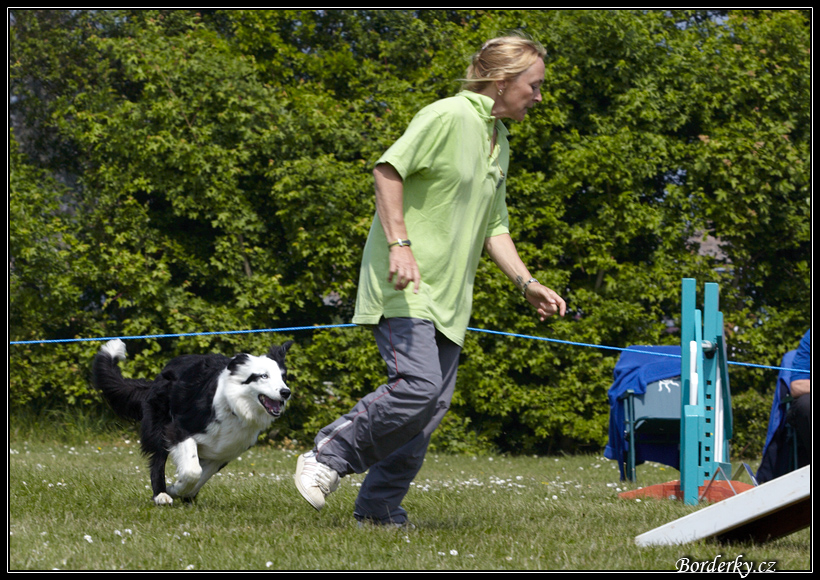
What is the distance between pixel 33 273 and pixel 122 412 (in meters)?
4.04

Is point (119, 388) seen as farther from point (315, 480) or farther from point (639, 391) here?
point (639, 391)

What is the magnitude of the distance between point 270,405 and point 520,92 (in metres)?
1.92

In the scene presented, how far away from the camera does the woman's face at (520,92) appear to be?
3088mm

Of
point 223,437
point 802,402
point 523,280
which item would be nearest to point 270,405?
point 223,437

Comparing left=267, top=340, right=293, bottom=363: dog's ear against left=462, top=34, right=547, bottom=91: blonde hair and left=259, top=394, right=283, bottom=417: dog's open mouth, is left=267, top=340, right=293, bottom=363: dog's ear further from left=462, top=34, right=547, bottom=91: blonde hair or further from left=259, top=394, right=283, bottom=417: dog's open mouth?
left=462, top=34, right=547, bottom=91: blonde hair

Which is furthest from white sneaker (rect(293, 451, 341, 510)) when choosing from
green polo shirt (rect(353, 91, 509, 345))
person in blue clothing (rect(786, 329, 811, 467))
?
person in blue clothing (rect(786, 329, 811, 467))

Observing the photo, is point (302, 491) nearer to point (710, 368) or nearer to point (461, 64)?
point (710, 368)

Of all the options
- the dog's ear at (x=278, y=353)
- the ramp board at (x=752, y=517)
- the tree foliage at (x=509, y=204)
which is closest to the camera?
the ramp board at (x=752, y=517)

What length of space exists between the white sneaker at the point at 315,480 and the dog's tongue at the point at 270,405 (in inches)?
43.8

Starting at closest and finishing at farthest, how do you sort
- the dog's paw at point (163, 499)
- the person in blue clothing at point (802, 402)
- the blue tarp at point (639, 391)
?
1. the dog's paw at point (163, 499)
2. the person in blue clothing at point (802, 402)
3. the blue tarp at point (639, 391)

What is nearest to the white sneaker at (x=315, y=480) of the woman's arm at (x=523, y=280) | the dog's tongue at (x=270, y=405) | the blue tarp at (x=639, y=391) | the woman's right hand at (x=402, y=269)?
the woman's right hand at (x=402, y=269)

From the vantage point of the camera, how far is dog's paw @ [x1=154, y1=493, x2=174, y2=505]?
389cm

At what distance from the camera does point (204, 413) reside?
408 cm

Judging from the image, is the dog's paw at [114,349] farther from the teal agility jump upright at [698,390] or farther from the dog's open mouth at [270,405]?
the teal agility jump upright at [698,390]
